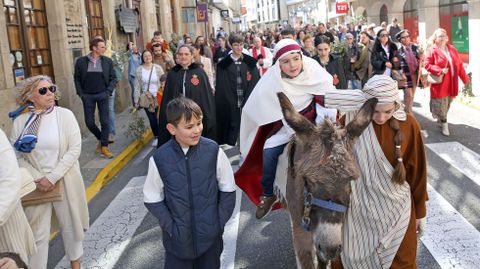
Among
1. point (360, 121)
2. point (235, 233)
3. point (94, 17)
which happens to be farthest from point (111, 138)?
point (360, 121)

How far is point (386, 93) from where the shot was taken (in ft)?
10.4

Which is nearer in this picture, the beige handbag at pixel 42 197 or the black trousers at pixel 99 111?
the beige handbag at pixel 42 197

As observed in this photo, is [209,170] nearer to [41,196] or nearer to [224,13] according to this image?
[41,196]

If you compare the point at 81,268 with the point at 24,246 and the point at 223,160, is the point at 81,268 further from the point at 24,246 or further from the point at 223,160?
the point at 223,160

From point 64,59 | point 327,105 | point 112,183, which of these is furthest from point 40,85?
point 64,59

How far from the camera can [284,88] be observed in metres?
4.02

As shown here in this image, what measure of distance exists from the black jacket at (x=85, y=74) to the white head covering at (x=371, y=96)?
6.30 metres

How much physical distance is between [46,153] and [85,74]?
4.92 meters

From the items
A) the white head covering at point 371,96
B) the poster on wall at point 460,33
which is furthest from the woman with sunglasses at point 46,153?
the poster on wall at point 460,33

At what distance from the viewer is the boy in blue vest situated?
315 cm

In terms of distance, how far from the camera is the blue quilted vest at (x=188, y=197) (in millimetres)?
3148

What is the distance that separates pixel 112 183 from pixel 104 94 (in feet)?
6.21

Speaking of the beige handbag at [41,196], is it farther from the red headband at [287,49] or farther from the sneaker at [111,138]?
the sneaker at [111,138]

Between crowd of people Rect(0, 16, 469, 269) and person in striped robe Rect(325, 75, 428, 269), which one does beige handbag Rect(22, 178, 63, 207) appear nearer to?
crowd of people Rect(0, 16, 469, 269)
